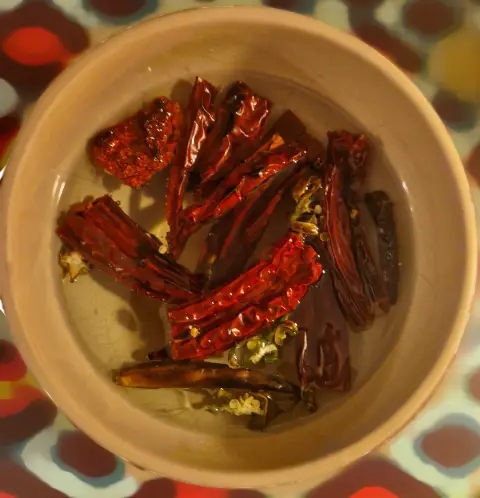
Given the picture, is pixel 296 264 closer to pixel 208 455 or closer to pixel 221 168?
pixel 221 168

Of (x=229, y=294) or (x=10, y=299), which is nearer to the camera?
(x=10, y=299)

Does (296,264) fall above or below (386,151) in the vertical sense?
below

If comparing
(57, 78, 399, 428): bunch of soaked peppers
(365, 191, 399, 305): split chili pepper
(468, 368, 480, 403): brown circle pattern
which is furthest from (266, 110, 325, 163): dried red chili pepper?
(468, 368, 480, 403): brown circle pattern

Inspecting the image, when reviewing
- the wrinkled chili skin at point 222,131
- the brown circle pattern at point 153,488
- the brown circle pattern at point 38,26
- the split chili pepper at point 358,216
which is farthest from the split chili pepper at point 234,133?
the brown circle pattern at point 153,488

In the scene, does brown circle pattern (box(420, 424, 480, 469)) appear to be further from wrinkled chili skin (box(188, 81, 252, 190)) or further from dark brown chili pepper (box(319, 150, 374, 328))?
wrinkled chili skin (box(188, 81, 252, 190))

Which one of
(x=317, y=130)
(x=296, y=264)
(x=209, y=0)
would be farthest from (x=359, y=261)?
(x=209, y=0)

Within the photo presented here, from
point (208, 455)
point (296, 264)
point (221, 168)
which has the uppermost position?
point (221, 168)

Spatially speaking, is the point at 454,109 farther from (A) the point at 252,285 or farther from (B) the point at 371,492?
(B) the point at 371,492
